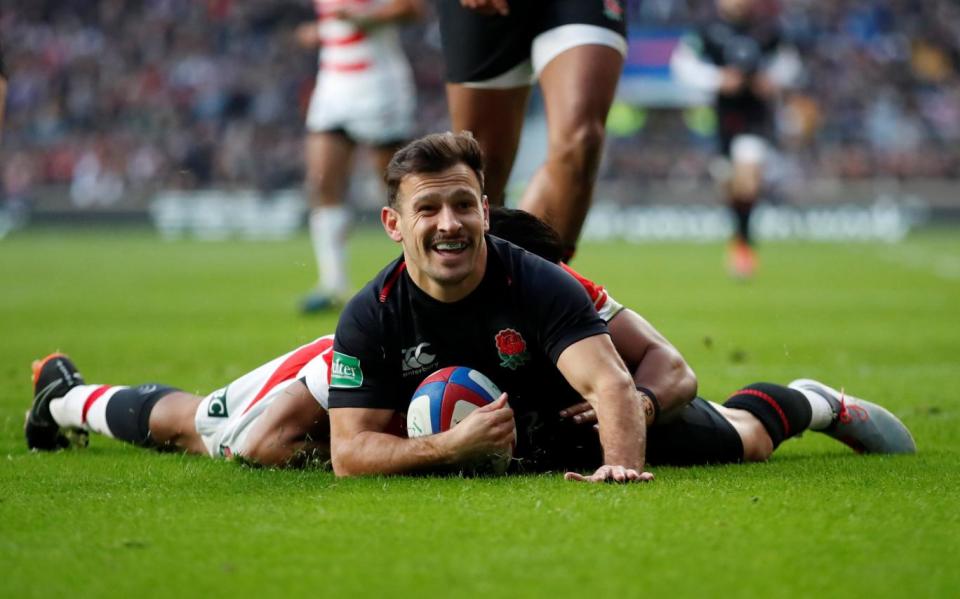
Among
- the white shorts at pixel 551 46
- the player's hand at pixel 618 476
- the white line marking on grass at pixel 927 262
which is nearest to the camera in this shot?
the player's hand at pixel 618 476

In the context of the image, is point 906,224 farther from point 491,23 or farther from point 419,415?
point 419,415

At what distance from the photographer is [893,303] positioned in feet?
38.5

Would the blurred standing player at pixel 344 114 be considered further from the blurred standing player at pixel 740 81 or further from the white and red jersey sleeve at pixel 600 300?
the white and red jersey sleeve at pixel 600 300

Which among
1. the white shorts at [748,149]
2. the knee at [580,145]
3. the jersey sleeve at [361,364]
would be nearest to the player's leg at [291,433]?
the jersey sleeve at [361,364]

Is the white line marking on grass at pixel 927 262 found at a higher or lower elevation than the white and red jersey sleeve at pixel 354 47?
lower

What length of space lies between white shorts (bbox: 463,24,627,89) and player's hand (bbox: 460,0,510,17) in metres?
0.20

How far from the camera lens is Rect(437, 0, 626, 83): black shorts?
586cm

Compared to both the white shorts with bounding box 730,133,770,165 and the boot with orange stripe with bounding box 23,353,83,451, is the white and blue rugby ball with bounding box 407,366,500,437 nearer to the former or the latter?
the boot with orange stripe with bounding box 23,353,83,451

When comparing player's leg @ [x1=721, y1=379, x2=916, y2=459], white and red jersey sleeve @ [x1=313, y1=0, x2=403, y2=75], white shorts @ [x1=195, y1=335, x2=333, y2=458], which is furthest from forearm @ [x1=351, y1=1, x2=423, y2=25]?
player's leg @ [x1=721, y1=379, x2=916, y2=459]

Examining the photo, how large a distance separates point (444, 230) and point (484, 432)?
0.57m

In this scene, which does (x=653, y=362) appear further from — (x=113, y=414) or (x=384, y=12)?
(x=384, y=12)

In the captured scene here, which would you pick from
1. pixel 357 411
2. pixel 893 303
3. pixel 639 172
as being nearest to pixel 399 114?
pixel 893 303

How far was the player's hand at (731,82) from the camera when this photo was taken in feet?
48.3

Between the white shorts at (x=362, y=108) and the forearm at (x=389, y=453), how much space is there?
6933mm
